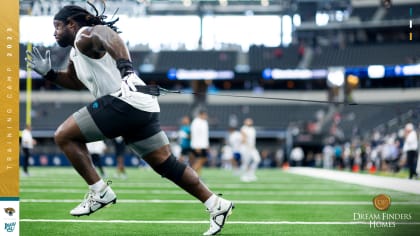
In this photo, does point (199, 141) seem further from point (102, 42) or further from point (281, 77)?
point (281, 77)

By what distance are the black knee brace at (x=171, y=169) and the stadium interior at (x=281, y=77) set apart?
32.9m

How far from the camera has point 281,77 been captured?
41719 mm

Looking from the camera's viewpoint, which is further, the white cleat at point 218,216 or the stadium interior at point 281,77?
the stadium interior at point 281,77

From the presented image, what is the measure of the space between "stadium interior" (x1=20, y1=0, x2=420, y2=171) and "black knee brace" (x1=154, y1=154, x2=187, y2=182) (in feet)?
108

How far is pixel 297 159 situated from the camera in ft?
119

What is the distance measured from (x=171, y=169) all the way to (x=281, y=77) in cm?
3720

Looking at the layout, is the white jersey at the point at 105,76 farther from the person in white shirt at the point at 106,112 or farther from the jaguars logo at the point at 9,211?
the jaguars logo at the point at 9,211

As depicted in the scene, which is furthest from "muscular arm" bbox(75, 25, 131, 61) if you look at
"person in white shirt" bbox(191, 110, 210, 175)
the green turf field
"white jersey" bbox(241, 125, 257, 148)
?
"white jersey" bbox(241, 125, 257, 148)

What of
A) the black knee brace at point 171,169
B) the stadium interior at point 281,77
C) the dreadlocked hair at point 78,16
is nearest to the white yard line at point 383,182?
the black knee brace at point 171,169

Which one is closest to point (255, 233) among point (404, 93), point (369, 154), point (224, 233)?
point (224, 233)

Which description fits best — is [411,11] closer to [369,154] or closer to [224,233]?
[224,233]

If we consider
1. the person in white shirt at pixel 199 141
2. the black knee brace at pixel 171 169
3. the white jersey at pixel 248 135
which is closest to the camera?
the black knee brace at pixel 171 169

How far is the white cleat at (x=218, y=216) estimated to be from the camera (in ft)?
16.3

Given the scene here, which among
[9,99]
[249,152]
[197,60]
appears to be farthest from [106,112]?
[197,60]
